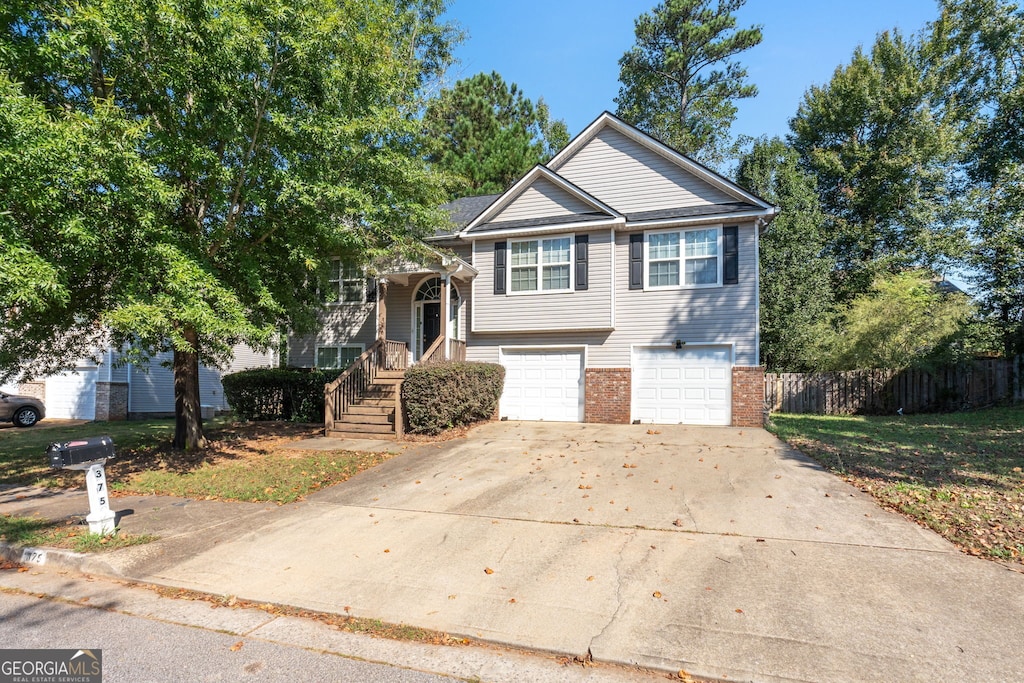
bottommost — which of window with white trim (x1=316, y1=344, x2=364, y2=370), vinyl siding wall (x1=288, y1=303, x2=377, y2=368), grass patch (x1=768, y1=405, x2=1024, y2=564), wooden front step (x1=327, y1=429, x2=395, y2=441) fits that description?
wooden front step (x1=327, y1=429, x2=395, y2=441)

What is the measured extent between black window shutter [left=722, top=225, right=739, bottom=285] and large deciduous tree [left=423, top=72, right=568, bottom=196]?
44.0 feet

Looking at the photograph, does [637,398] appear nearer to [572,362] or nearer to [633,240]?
[572,362]

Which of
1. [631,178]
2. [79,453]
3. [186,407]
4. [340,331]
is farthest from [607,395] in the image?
[79,453]

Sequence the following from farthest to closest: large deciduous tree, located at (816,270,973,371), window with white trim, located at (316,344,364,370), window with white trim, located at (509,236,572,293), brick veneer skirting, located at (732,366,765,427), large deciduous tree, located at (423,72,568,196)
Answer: large deciduous tree, located at (423,72,568,196)
large deciduous tree, located at (816,270,973,371)
window with white trim, located at (316,344,364,370)
window with white trim, located at (509,236,572,293)
brick veneer skirting, located at (732,366,765,427)

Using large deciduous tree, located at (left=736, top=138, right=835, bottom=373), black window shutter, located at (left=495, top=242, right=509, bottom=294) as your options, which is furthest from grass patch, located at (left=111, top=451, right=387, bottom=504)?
large deciduous tree, located at (left=736, top=138, right=835, bottom=373)

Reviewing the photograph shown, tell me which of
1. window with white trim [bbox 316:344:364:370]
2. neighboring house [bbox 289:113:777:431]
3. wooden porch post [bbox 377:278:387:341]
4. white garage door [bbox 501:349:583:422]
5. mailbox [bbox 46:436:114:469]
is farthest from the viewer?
window with white trim [bbox 316:344:364:370]

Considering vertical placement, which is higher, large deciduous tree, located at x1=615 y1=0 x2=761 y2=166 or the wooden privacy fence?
large deciduous tree, located at x1=615 y1=0 x2=761 y2=166

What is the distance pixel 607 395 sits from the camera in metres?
14.1

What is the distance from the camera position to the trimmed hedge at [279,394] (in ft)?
50.2

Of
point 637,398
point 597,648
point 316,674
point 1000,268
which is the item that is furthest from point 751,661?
point 1000,268

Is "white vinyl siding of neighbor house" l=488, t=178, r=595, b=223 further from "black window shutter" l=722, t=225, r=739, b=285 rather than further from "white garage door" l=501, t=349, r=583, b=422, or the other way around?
"white garage door" l=501, t=349, r=583, b=422

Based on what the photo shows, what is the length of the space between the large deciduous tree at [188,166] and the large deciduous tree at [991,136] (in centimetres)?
1775

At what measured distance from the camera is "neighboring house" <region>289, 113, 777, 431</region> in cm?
1344

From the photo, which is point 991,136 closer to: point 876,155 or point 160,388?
point 876,155
